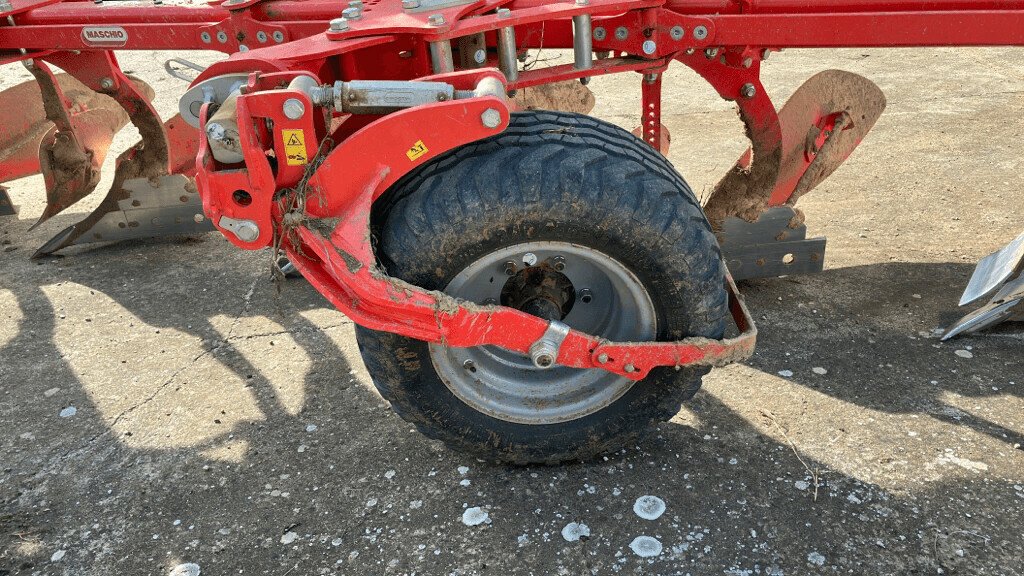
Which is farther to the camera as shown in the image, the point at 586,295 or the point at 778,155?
the point at 778,155

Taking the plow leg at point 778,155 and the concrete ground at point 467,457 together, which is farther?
the plow leg at point 778,155

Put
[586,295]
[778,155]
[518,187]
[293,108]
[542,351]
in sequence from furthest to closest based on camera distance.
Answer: [778,155] → [586,295] → [542,351] → [518,187] → [293,108]

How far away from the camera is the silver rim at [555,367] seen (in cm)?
245

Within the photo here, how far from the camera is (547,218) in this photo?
2213mm

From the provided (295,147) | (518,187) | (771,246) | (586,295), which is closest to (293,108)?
(295,147)

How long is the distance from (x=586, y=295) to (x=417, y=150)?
755 millimetres

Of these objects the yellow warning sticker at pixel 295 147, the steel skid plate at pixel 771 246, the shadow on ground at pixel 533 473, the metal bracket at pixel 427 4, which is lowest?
the shadow on ground at pixel 533 473

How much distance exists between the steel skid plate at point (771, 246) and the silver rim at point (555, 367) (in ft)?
4.05

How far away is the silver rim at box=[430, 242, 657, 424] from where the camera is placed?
2.45m

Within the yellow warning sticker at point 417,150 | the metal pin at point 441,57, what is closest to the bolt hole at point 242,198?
the yellow warning sticker at point 417,150

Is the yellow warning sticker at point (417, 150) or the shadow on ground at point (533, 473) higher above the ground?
the yellow warning sticker at point (417, 150)

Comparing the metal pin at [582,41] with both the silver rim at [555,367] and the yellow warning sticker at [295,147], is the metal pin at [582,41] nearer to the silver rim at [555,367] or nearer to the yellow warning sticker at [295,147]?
the silver rim at [555,367]

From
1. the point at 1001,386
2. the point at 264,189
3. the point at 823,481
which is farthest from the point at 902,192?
the point at 264,189

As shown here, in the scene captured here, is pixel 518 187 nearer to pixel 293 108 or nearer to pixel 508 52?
pixel 293 108
